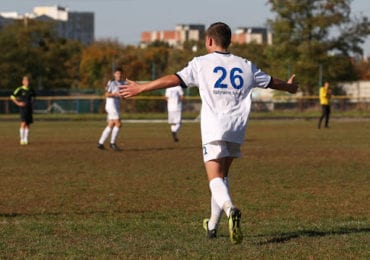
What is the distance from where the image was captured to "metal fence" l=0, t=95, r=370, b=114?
199ft

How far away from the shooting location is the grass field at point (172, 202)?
8.56 metres

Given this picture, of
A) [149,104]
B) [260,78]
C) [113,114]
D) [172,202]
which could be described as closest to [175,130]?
[113,114]

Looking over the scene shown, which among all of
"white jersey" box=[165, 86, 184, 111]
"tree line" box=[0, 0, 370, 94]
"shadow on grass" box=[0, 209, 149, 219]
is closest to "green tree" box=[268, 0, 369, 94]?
"tree line" box=[0, 0, 370, 94]

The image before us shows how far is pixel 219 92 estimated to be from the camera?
8812mm

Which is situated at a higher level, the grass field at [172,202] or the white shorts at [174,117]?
the white shorts at [174,117]

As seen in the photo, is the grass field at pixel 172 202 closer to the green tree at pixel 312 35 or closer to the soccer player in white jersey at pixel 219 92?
the soccer player in white jersey at pixel 219 92

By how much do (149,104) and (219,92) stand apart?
51676 mm

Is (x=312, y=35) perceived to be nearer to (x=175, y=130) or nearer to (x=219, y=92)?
(x=175, y=130)

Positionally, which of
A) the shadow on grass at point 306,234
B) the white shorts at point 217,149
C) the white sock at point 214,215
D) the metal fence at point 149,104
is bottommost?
the metal fence at point 149,104

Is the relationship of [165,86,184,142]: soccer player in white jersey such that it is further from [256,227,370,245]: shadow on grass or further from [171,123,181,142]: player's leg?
[256,227,370,245]: shadow on grass

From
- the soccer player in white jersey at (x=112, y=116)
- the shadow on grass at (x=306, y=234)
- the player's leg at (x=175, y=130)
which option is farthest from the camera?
the player's leg at (x=175, y=130)

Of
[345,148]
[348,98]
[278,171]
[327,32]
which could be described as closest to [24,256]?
[278,171]

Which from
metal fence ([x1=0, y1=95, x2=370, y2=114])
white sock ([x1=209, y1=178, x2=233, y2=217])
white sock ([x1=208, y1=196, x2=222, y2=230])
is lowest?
metal fence ([x1=0, y1=95, x2=370, y2=114])


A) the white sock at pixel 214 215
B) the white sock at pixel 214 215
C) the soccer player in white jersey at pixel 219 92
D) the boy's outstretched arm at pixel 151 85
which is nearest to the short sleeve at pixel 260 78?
the soccer player in white jersey at pixel 219 92
